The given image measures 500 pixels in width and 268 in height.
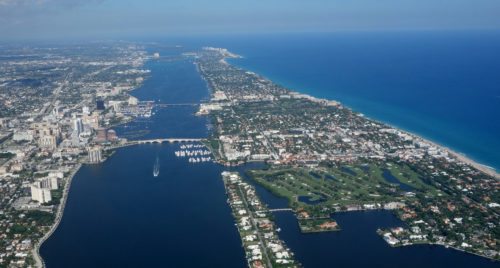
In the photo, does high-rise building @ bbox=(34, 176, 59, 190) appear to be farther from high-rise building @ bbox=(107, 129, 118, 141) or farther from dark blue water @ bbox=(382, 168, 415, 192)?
dark blue water @ bbox=(382, 168, 415, 192)

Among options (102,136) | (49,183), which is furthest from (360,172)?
(102,136)

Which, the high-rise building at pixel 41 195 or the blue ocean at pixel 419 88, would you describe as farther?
the blue ocean at pixel 419 88

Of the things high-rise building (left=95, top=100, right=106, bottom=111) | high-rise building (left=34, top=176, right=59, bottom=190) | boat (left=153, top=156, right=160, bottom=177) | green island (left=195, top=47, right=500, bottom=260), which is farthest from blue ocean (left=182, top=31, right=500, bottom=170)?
high-rise building (left=34, top=176, right=59, bottom=190)

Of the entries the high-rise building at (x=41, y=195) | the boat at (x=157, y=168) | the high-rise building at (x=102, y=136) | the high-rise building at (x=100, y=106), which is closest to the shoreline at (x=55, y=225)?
the high-rise building at (x=41, y=195)

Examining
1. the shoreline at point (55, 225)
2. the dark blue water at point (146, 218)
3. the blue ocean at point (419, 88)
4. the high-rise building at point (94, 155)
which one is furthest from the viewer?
the blue ocean at point (419, 88)

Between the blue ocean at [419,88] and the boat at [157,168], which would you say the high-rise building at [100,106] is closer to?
the boat at [157,168]

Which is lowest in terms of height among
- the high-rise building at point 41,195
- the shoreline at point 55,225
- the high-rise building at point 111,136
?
the shoreline at point 55,225

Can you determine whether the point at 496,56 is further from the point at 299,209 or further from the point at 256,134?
the point at 299,209

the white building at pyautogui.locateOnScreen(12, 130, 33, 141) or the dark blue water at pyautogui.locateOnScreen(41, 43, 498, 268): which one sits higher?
the white building at pyautogui.locateOnScreen(12, 130, 33, 141)
